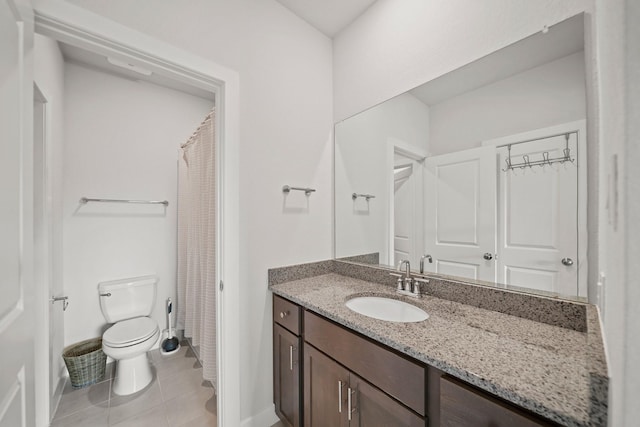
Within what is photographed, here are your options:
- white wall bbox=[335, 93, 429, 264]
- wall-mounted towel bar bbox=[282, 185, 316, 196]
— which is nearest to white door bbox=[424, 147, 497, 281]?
white wall bbox=[335, 93, 429, 264]

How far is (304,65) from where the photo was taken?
178cm

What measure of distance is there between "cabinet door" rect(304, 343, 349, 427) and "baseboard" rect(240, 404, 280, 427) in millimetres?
362

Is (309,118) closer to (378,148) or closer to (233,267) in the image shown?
(378,148)

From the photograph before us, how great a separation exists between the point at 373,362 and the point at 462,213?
2.74 ft

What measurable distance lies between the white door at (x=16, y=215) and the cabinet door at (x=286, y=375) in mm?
966

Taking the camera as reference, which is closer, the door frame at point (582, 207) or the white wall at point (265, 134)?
the door frame at point (582, 207)

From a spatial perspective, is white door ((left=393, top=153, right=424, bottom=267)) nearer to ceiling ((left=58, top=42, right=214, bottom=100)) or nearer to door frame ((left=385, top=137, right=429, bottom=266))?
door frame ((left=385, top=137, right=429, bottom=266))

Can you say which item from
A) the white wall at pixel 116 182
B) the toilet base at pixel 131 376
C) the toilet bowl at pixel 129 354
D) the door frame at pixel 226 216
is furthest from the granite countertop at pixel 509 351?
the white wall at pixel 116 182

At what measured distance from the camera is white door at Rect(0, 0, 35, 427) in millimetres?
647

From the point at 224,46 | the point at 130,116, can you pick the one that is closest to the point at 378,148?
the point at 224,46

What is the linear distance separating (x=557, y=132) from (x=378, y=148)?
892 millimetres

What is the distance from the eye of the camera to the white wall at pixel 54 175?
1.43 m

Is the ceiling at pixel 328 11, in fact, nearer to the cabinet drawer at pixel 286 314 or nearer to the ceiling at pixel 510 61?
the ceiling at pixel 510 61

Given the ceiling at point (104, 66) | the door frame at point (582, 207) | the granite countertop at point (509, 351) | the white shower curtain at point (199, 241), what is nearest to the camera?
the granite countertop at point (509, 351)
